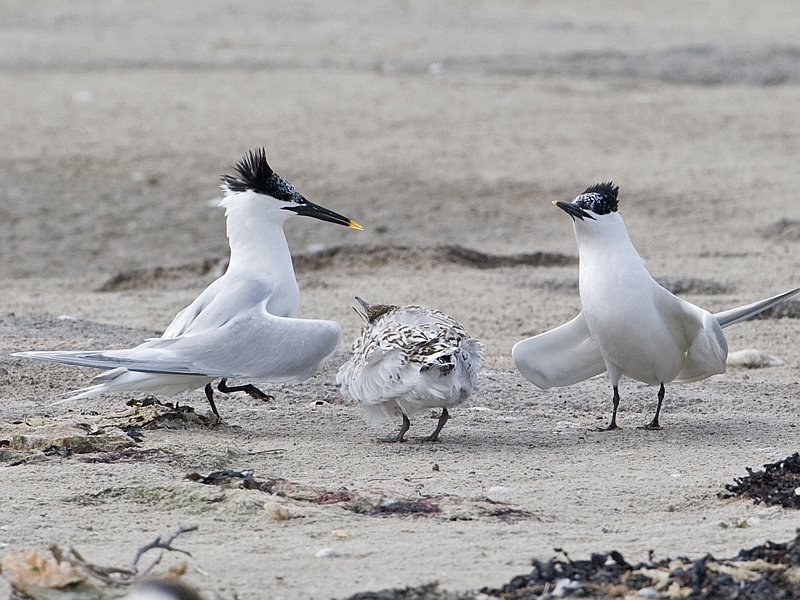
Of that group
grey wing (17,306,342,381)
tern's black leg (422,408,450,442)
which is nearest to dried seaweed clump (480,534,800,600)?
tern's black leg (422,408,450,442)

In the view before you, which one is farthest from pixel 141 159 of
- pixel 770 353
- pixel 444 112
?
pixel 770 353

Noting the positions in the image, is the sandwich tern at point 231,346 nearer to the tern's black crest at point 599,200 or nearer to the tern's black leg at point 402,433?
the tern's black leg at point 402,433

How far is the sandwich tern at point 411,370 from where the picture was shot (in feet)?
15.1

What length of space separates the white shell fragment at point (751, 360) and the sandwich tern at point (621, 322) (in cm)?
125

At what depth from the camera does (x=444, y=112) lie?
13773 mm

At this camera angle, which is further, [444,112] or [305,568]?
[444,112]

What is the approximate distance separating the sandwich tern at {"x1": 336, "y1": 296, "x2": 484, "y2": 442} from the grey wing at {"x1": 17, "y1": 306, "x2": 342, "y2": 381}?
172 millimetres

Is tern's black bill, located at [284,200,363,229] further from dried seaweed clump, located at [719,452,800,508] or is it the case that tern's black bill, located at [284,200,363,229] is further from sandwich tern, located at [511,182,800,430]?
dried seaweed clump, located at [719,452,800,508]

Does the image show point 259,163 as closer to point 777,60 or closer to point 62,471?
point 62,471

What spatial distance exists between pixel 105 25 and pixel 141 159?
8167mm

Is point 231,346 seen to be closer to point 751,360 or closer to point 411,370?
point 411,370

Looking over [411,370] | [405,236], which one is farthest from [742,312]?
[405,236]

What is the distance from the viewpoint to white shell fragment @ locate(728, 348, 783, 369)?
254 inches

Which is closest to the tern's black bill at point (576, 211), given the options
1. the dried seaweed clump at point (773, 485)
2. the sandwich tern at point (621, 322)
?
→ the sandwich tern at point (621, 322)
